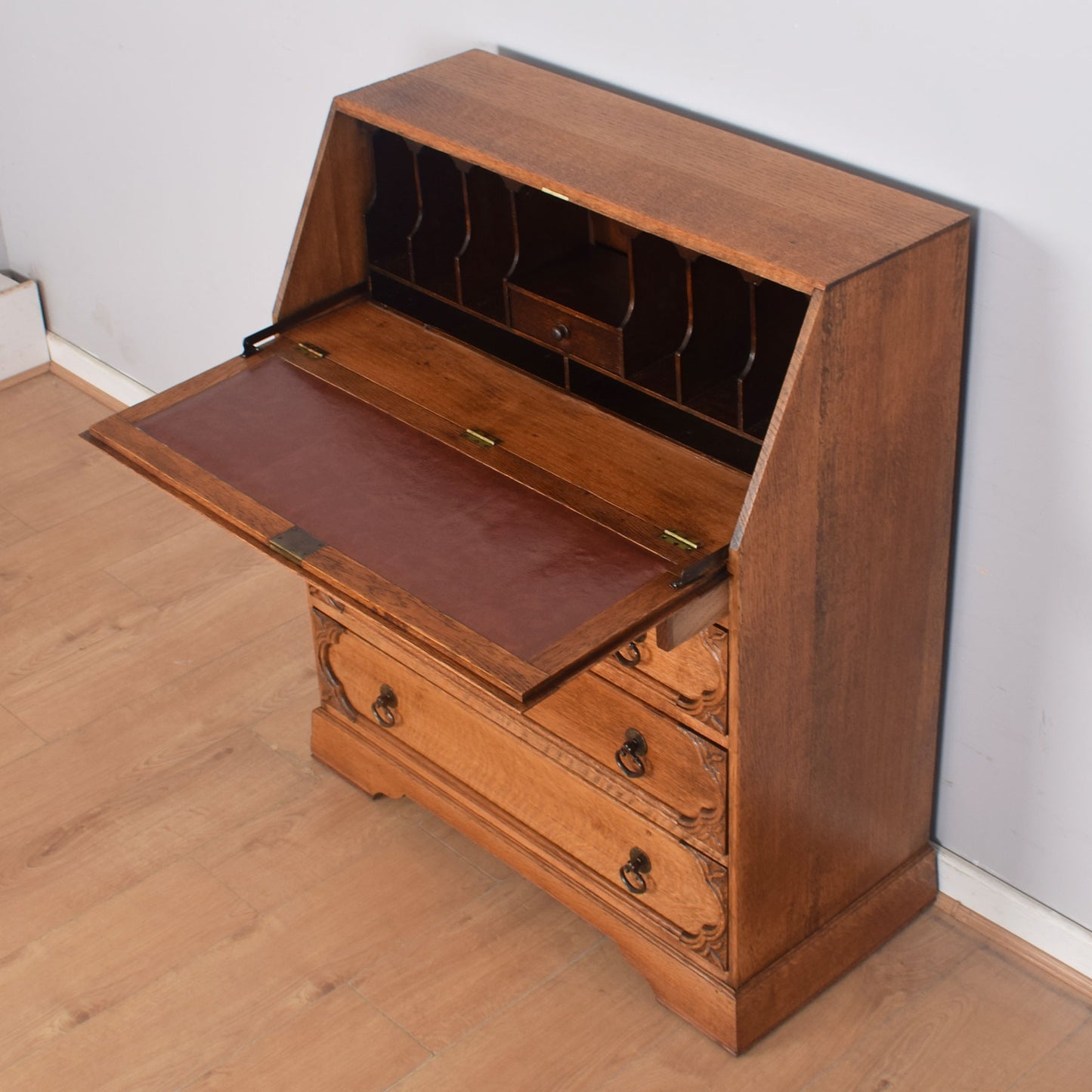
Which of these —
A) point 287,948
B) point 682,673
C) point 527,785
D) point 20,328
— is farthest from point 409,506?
point 20,328

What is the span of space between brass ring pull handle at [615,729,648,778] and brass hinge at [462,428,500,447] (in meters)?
0.43

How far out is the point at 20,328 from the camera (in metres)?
3.78

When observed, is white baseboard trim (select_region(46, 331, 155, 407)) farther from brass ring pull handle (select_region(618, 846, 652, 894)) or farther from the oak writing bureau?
brass ring pull handle (select_region(618, 846, 652, 894))

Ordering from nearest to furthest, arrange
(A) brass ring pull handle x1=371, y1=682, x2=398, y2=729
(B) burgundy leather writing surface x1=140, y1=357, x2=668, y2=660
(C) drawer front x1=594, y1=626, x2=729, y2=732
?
(B) burgundy leather writing surface x1=140, y1=357, x2=668, y2=660
(C) drawer front x1=594, y1=626, x2=729, y2=732
(A) brass ring pull handle x1=371, y1=682, x2=398, y2=729

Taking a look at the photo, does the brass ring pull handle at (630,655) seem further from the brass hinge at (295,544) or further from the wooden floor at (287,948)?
the wooden floor at (287,948)

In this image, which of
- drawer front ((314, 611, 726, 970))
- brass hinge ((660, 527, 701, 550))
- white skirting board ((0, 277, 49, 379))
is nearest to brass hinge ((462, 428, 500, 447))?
brass hinge ((660, 527, 701, 550))

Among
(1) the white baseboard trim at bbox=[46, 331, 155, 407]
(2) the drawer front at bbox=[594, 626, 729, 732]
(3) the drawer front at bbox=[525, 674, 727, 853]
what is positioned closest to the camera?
(2) the drawer front at bbox=[594, 626, 729, 732]

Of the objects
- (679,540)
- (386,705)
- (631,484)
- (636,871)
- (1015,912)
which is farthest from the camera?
(386,705)

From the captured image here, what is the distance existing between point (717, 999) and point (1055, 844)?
531 millimetres

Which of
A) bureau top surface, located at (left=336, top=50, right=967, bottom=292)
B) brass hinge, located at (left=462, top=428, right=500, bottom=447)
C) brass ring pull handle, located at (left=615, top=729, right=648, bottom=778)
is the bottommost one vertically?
brass ring pull handle, located at (left=615, top=729, right=648, bottom=778)

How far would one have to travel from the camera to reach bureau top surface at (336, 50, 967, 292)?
172 cm

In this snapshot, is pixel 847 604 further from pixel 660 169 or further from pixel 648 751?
pixel 660 169

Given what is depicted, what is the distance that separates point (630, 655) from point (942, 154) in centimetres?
72

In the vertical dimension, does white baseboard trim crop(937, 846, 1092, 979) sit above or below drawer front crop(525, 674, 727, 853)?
below
